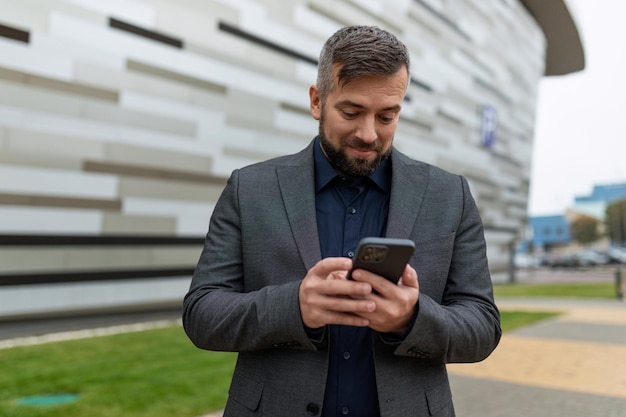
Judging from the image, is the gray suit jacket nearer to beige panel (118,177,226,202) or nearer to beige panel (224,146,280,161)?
beige panel (118,177,226,202)

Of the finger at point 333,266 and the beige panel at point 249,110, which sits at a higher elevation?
the beige panel at point 249,110

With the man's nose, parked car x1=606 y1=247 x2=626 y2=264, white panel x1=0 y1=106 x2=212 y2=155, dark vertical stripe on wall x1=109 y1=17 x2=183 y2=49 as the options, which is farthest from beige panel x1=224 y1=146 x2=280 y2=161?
parked car x1=606 y1=247 x2=626 y2=264

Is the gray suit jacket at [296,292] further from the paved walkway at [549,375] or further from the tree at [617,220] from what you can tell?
the tree at [617,220]

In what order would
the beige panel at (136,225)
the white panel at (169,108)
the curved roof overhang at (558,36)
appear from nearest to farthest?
the beige panel at (136,225)
the white panel at (169,108)
the curved roof overhang at (558,36)

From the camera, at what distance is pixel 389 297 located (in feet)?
3.96

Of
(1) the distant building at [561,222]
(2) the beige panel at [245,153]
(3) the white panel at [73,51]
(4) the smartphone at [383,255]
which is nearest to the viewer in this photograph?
(4) the smartphone at [383,255]

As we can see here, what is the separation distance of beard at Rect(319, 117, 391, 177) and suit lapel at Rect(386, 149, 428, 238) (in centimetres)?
10

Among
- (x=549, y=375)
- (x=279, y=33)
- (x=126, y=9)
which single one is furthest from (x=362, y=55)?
(x=279, y=33)

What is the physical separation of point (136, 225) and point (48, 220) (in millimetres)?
1706

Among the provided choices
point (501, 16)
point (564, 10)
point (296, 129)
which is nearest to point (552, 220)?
point (564, 10)

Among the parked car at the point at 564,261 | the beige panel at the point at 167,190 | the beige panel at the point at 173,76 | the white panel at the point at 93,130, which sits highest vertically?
the beige panel at the point at 173,76

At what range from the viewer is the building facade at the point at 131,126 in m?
8.81

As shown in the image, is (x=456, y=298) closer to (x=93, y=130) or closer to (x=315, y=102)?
(x=315, y=102)

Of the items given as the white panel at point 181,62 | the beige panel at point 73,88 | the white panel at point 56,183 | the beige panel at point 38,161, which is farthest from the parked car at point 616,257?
the beige panel at point 38,161
